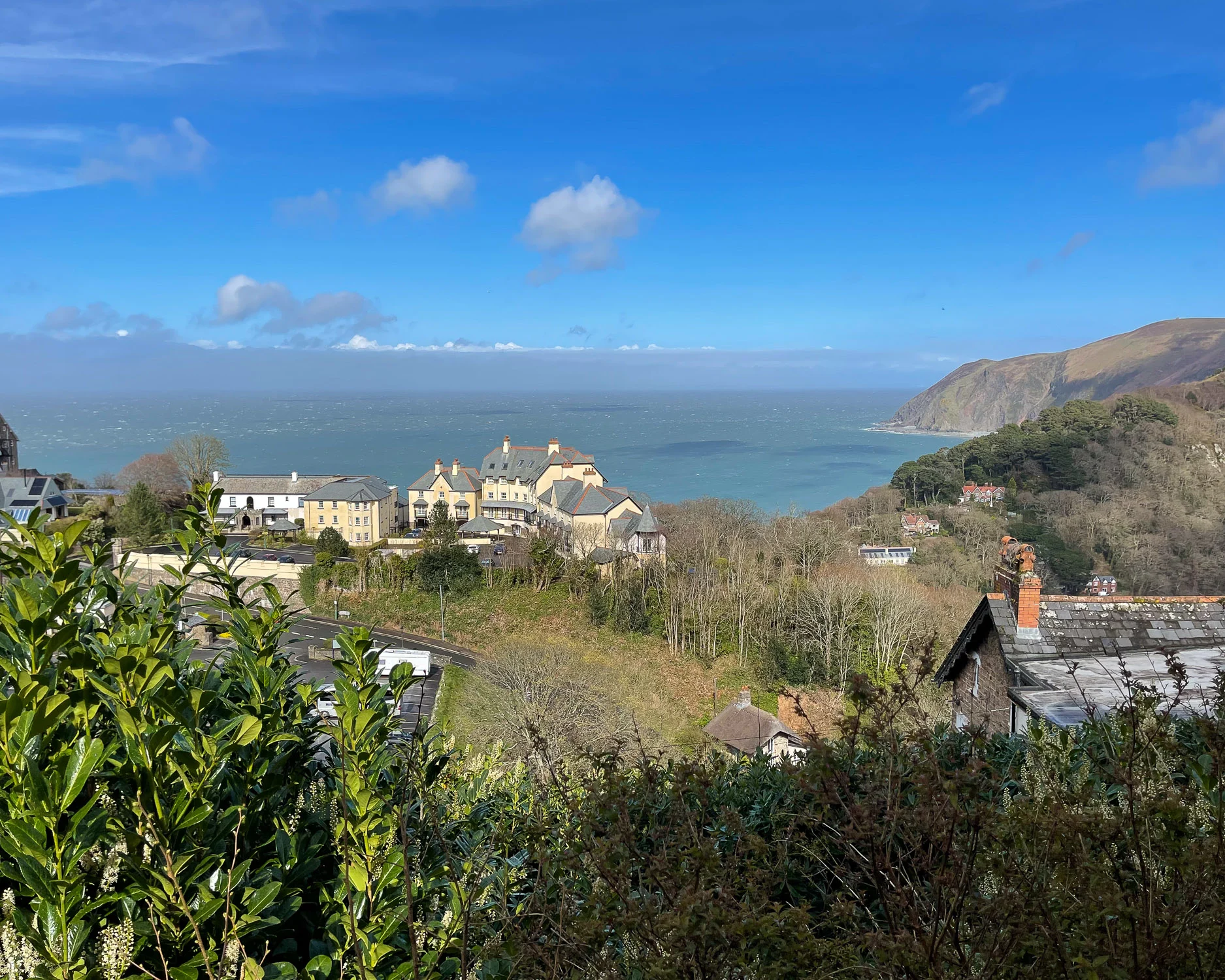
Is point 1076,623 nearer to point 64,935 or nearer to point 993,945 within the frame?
point 993,945

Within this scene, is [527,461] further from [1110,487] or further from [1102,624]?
[1102,624]

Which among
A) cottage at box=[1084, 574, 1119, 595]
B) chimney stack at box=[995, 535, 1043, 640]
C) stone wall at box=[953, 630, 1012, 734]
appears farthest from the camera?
cottage at box=[1084, 574, 1119, 595]

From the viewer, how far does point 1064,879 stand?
2.02 meters

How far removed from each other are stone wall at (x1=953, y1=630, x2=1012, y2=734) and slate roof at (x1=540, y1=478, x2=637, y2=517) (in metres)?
24.2

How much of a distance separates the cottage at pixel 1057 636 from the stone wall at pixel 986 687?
16 mm

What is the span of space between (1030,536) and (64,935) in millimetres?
43212

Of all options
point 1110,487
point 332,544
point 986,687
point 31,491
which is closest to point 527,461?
point 332,544

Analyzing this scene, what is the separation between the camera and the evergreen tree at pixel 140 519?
31500 mm

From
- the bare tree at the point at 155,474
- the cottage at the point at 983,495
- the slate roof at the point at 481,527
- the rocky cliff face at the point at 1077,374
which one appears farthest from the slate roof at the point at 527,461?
the rocky cliff face at the point at 1077,374

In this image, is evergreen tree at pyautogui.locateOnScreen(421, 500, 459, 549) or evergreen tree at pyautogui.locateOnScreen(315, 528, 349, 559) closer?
evergreen tree at pyautogui.locateOnScreen(421, 500, 459, 549)

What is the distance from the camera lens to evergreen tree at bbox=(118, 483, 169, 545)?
3150 cm

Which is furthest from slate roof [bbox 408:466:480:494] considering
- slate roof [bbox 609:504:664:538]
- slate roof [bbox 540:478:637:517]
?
slate roof [bbox 609:504:664:538]

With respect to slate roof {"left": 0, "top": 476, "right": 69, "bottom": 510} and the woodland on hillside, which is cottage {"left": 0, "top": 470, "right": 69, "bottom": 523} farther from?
the woodland on hillside

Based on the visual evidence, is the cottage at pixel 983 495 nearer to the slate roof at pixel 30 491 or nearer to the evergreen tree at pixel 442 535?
the evergreen tree at pixel 442 535
